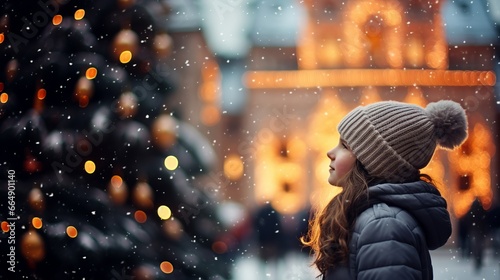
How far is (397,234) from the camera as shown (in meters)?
1.65

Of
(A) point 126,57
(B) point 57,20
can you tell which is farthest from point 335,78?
(B) point 57,20

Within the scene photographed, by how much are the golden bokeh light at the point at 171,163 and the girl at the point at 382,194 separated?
1.63 metres

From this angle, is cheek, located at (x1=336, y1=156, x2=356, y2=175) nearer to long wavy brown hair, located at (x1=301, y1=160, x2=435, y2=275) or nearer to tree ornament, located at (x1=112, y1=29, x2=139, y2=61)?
long wavy brown hair, located at (x1=301, y1=160, x2=435, y2=275)

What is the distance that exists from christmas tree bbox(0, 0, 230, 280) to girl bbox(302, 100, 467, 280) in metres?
1.63

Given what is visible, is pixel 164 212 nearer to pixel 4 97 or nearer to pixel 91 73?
pixel 91 73

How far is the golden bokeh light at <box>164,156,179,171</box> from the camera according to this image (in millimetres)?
3469

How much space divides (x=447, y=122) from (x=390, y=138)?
0.76 ft

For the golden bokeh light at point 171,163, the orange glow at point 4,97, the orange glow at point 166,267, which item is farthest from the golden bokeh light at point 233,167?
the orange glow at point 4,97

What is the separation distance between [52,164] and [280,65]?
52.1 inches

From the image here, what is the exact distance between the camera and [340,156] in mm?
1887

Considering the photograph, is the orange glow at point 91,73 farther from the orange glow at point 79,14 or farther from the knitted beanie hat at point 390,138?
the knitted beanie hat at point 390,138

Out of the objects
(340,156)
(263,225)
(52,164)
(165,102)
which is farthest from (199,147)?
(340,156)

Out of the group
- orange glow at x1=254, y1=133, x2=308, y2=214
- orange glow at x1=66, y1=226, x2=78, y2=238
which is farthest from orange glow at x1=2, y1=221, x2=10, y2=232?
orange glow at x1=254, y1=133, x2=308, y2=214

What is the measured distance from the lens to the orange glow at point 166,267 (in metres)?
3.48
